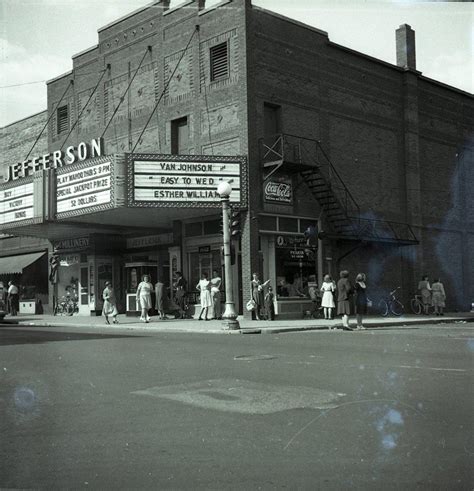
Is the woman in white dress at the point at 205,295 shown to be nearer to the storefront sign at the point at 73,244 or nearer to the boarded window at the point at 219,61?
the boarded window at the point at 219,61

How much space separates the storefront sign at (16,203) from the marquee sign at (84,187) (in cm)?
188

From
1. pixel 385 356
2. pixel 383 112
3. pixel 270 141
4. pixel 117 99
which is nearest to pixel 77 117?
pixel 117 99

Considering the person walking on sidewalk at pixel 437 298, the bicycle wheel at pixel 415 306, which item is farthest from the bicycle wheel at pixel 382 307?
the person walking on sidewalk at pixel 437 298

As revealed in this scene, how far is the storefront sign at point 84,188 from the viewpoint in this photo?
24359mm

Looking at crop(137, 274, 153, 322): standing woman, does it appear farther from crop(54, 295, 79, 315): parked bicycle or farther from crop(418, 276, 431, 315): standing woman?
crop(418, 276, 431, 315): standing woman

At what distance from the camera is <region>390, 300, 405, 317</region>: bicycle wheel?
27.7 m

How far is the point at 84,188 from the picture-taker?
1002 inches

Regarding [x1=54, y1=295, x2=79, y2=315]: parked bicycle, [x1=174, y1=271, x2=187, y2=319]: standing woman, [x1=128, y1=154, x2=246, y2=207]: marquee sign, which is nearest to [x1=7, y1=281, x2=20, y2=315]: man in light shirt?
[x1=54, y1=295, x2=79, y2=315]: parked bicycle

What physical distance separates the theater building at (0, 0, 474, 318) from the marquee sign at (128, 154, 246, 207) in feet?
0.17

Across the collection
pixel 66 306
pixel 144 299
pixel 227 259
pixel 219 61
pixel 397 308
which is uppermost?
pixel 219 61

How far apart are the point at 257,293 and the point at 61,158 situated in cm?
1358

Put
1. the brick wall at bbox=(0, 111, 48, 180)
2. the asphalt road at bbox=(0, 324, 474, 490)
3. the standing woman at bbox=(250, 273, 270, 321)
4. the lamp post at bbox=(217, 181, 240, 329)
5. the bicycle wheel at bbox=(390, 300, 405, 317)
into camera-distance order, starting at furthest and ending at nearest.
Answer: the brick wall at bbox=(0, 111, 48, 180)
the bicycle wheel at bbox=(390, 300, 405, 317)
the standing woman at bbox=(250, 273, 270, 321)
the lamp post at bbox=(217, 181, 240, 329)
the asphalt road at bbox=(0, 324, 474, 490)

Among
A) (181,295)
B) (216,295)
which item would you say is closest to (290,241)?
(216,295)

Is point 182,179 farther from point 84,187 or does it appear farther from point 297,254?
point 297,254
